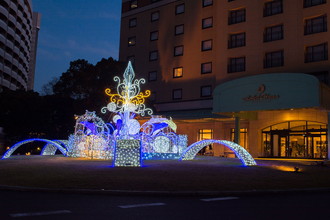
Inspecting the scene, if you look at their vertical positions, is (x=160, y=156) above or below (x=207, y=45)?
below

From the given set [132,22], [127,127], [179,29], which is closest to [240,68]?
[179,29]

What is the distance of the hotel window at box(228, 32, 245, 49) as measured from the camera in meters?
38.7

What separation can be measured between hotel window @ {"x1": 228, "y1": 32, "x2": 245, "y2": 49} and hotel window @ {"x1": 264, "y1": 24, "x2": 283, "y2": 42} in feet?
8.71

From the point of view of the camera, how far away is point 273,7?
1447 inches

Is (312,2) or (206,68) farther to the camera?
(206,68)

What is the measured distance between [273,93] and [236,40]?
42.6ft

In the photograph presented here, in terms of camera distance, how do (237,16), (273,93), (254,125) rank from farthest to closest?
(237,16) < (254,125) < (273,93)

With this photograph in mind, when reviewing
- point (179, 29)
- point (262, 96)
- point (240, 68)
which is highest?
point (179, 29)

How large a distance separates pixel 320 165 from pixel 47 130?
30542mm

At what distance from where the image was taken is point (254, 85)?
95.8 ft

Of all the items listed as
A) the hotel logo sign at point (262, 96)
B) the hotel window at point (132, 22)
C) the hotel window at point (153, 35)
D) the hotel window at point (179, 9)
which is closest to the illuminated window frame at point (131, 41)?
the hotel window at point (132, 22)

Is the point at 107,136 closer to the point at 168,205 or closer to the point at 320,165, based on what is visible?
the point at 320,165

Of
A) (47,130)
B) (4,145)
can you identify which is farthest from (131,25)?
(4,145)

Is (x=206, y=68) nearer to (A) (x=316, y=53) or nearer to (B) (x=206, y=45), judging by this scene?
(B) (x=206, y=45)
